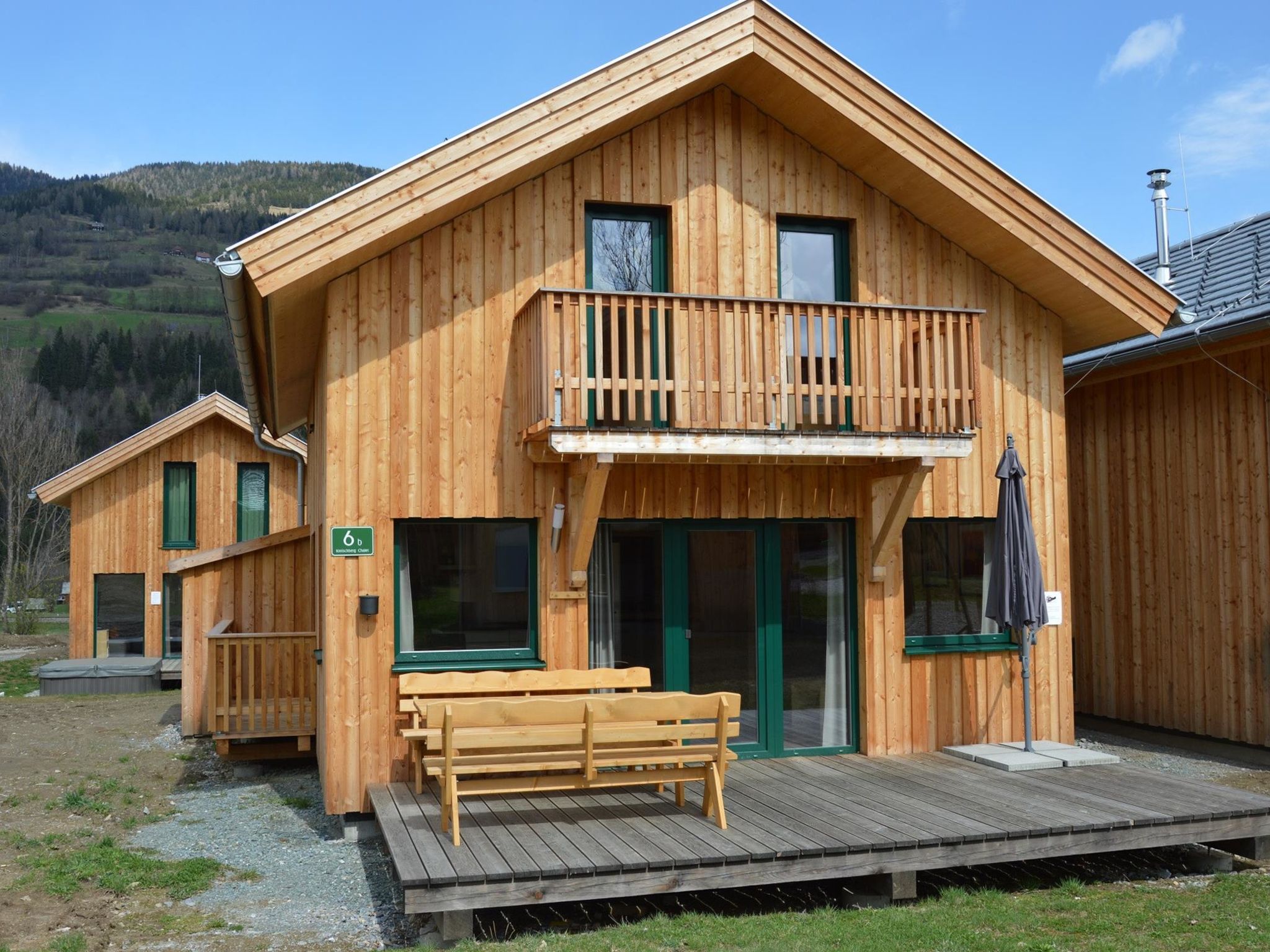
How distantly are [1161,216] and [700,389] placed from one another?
8.64 m

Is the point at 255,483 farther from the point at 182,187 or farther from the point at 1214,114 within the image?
the point at 182,187

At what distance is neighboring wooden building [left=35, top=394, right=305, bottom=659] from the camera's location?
74.7ft

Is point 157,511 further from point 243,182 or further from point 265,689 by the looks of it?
point 243,182

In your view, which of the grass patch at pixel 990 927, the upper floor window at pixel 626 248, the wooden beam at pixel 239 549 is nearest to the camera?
the grass patch at pixel 990 927

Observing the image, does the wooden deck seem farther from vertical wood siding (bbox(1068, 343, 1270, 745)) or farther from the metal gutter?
the metal gutter

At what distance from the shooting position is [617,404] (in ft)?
29.7

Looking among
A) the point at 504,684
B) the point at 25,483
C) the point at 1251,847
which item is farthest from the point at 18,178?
the point at 1251,847

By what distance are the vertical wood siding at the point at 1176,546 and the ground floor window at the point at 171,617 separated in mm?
16831

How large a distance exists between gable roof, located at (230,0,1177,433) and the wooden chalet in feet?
0.09

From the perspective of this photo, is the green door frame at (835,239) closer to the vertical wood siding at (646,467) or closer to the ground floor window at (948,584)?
the vertical wood siding at (646,467)

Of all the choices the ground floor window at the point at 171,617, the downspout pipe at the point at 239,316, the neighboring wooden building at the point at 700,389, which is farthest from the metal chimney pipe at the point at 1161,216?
the ground floor window at the point at 171,617

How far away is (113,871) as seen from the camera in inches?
323

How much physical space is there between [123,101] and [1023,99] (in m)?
Answer: 78.9

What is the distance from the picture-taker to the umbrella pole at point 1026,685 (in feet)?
33.4
